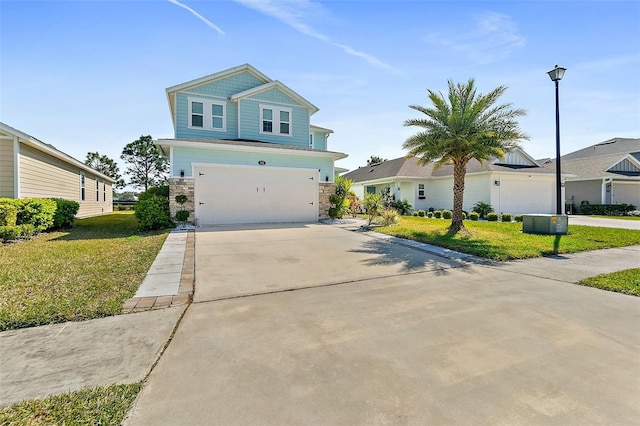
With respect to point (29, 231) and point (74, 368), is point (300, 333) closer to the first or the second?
point (74, 368)

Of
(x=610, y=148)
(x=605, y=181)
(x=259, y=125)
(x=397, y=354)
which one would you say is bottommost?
(x=397, y=354)

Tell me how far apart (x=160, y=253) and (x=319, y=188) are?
29.3 feet

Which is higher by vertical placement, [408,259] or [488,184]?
[488,184]

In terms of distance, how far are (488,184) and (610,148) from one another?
72.4 feet

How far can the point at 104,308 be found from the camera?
12.5 ft

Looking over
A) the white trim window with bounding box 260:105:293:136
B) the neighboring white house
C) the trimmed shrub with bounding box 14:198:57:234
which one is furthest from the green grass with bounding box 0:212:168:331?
the neighboring white house

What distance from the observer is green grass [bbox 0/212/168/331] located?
12.0 feet

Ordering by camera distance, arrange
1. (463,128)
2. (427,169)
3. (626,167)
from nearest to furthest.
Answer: (463,128) < (427,169) < (626,167)

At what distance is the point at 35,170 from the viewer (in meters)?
11.9

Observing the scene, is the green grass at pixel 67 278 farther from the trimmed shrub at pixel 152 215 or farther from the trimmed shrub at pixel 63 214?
the trimmed shrub at pixel 63 214

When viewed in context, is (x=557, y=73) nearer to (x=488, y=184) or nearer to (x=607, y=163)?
(x=488, y=184)

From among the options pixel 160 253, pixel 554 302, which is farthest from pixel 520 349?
pixel 160 253

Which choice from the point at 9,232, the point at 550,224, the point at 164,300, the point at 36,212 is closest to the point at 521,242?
the point at 550,224

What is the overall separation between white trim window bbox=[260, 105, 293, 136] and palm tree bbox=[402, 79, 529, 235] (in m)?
7.52
